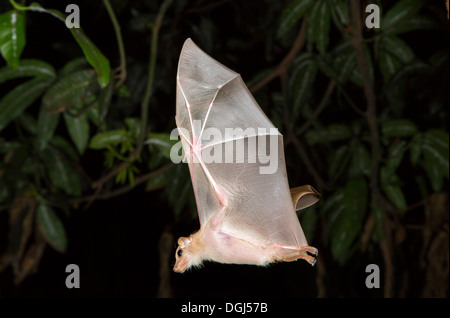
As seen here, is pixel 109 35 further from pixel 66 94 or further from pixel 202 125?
pixel 202 125

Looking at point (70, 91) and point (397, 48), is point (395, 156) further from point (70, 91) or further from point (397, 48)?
point (70, 91)

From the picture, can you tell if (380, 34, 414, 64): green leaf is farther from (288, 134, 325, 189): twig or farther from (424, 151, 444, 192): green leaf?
(288, 134, 325, 189): twig

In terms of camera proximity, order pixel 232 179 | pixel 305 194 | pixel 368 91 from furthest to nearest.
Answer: pixel 368 91, pixel 232 179, pixel 305 194

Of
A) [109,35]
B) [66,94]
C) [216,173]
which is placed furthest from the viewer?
[109,35]

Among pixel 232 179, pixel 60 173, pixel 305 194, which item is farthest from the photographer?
pixel 60 173

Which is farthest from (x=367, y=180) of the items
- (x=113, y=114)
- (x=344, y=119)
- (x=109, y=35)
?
(x=109, y=35)

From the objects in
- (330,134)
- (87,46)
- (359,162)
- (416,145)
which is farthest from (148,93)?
(416,145)

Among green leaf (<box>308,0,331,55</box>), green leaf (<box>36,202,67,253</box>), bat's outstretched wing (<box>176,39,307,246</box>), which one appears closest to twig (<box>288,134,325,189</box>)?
green leaf (<box>308,0,331,55</box>)
